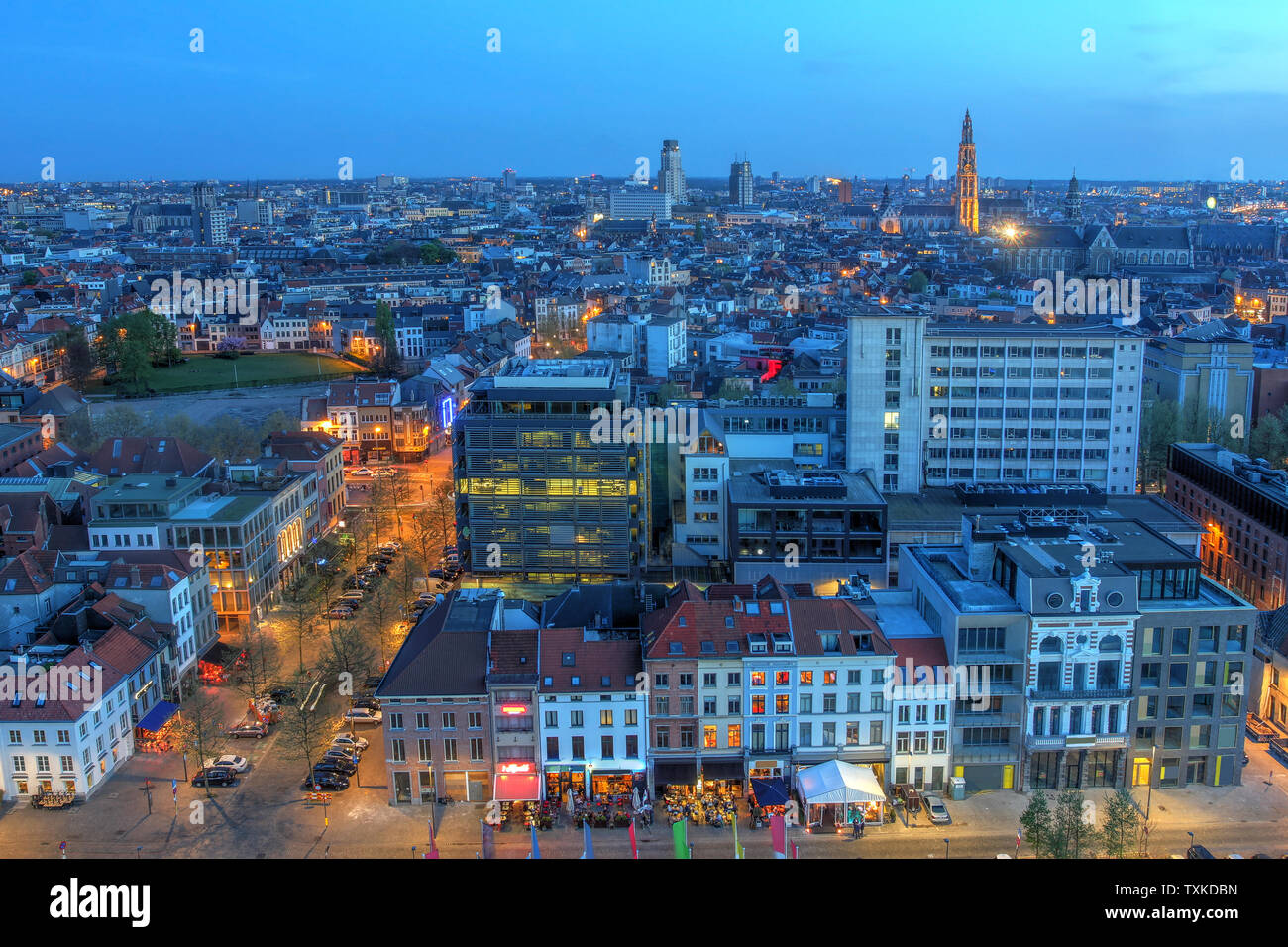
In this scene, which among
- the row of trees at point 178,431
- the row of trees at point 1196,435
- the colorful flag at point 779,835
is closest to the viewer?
the colorful flag at point 779,835

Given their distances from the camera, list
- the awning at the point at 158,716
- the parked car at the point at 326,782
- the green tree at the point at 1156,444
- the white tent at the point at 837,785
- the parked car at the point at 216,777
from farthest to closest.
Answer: the green tree at the point at 1156,444, the awning at the point at 158,716, the parked car at the point at 216,777, the parked car at the point at 326,782, the white tent at the point at 837,785

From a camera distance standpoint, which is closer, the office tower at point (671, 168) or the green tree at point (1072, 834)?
the green tree at point (1072, 834)

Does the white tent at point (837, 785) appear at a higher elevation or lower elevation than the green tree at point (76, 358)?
lower

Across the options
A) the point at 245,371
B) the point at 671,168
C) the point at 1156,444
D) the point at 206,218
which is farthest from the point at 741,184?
the point at 1156,444

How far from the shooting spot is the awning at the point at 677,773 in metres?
19.5

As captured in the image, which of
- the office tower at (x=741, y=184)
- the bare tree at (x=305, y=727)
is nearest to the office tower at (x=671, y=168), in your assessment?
the office tower at (x=741, y=184)

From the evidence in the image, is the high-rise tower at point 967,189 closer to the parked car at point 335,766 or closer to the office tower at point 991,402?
the office tower at point 991,402

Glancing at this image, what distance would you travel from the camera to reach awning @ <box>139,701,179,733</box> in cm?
2159

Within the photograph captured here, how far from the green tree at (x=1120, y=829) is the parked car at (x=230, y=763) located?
50.0 ft

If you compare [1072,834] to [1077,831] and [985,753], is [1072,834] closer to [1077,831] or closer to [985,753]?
[1077,831]

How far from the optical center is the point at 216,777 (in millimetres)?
20219

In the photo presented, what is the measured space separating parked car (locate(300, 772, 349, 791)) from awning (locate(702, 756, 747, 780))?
664cm
